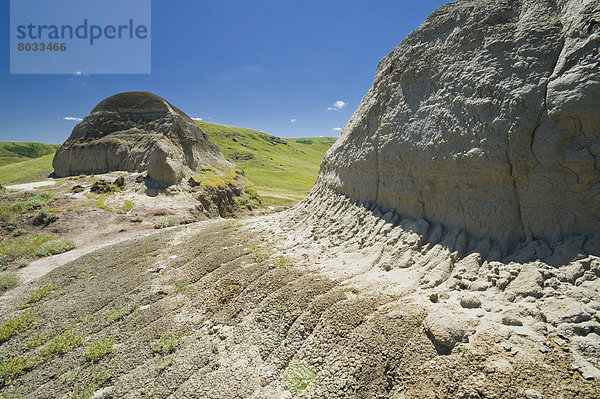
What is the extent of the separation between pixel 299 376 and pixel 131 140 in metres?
29.7

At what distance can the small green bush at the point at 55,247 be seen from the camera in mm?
13097

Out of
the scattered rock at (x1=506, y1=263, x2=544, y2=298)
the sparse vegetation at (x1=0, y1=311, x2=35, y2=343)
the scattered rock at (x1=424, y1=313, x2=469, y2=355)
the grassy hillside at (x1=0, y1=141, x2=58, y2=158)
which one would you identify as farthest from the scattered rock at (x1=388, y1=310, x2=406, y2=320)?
the grassy hillside at (x1=0, y1=141, x2=58, y2=158)

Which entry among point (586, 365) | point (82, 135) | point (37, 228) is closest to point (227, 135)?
point (82, 135)

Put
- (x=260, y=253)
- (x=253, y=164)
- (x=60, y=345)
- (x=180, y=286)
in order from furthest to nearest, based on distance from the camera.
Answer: (x=253, y=164), (x=260, y=253), (x=180, y=286), (x=60, y=345)

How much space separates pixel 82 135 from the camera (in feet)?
92.5

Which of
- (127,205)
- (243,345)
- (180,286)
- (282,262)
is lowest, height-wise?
(243,345)

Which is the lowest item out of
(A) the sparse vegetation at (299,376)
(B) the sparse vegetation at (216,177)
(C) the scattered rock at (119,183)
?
(A) the sparse vegetation at (299,376)

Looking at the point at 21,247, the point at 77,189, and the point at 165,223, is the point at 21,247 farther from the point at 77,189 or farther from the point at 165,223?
the point at 77,189

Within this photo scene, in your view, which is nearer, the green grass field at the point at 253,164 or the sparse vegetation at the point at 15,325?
the sparse vegetation at the point at 15,325

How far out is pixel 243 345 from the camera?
516cm

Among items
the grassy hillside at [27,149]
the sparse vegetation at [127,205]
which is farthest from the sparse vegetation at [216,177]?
the grassy hillside at [27,149]

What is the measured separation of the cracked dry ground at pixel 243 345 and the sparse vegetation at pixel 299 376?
0.02 m

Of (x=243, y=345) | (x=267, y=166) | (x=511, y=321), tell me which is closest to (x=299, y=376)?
(x=243, y=345)

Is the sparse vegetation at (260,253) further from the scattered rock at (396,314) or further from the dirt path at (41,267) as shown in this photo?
the dirt path at (41,267)
